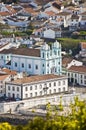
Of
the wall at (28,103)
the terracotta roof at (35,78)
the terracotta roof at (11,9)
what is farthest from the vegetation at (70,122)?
the terracotta roof at (11,9)

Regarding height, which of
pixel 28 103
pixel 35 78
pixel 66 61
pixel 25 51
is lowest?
pixel 66 61

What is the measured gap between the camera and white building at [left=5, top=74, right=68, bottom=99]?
3256 centimetres

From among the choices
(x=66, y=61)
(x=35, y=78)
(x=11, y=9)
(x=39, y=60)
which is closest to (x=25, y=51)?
(x=39, y=60)

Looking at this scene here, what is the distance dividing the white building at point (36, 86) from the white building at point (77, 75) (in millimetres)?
1760

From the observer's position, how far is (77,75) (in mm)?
36344

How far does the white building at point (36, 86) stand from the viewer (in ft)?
107

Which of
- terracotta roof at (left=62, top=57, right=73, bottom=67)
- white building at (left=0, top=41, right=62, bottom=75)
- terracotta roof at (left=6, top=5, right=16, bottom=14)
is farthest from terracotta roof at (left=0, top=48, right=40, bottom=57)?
terracotta roof at (left=6, top=5, right=16, bottom=14)

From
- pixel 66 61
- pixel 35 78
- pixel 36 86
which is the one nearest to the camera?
pixel 36 86

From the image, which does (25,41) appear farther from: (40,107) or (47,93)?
(40,107)

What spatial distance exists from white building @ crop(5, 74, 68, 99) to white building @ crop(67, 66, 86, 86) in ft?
5.77

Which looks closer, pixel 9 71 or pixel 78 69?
pixel 9 71

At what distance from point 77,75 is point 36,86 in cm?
377

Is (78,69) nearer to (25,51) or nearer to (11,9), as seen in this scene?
(25,51)

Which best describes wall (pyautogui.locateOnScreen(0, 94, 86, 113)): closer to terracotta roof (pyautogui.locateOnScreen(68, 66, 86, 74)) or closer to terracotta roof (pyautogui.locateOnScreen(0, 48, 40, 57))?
terracotta roof (pyautogui.locateOnScreen(68, 66, 86, 74))
